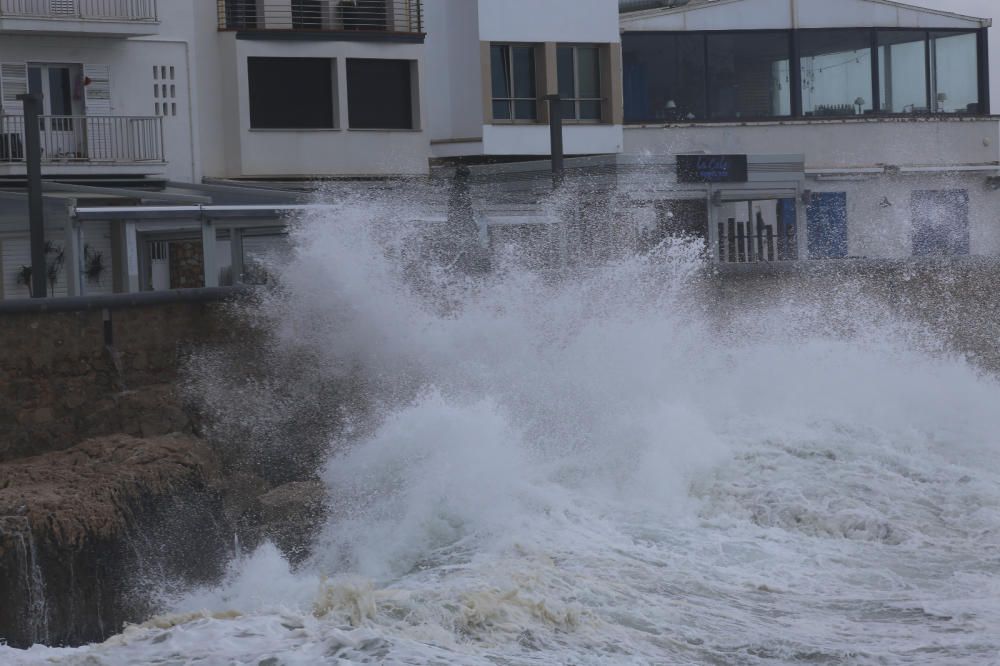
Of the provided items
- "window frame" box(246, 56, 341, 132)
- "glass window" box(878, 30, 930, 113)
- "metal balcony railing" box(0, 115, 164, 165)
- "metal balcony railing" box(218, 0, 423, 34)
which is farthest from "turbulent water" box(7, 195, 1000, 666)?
"glass window" box(878, 30, 930, 113)

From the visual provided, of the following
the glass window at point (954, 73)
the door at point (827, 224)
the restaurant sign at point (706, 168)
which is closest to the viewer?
the restaurant sign at point (706, 168)

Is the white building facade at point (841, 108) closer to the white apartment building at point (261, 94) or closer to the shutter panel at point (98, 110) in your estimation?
the white apartment building at point (261, 94)

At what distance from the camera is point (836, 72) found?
116ft

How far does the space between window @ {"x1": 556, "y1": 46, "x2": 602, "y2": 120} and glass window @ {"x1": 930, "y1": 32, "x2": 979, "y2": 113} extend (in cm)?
979

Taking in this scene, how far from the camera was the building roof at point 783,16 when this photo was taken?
3412 centimetres

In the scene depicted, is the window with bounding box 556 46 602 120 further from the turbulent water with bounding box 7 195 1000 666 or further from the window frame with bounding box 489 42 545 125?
the turbulent water with bounding box 7 195 1000 666

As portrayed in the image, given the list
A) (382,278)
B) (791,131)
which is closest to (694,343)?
(382,278)

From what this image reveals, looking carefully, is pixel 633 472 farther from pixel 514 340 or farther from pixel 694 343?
pixel 694 343

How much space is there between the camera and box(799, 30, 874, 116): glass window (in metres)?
35.0

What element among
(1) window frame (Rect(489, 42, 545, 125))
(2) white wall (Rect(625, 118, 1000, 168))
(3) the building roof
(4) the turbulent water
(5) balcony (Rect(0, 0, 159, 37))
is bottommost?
(4) the turbulent water

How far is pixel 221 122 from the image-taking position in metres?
27.4

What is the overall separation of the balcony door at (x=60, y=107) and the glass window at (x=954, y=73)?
20560 millimetres

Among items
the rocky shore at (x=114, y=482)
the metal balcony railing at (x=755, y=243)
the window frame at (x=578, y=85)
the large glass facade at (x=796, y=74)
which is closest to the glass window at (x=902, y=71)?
the large glass facade at (x=796, y=74)

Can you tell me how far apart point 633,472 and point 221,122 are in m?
15.2
